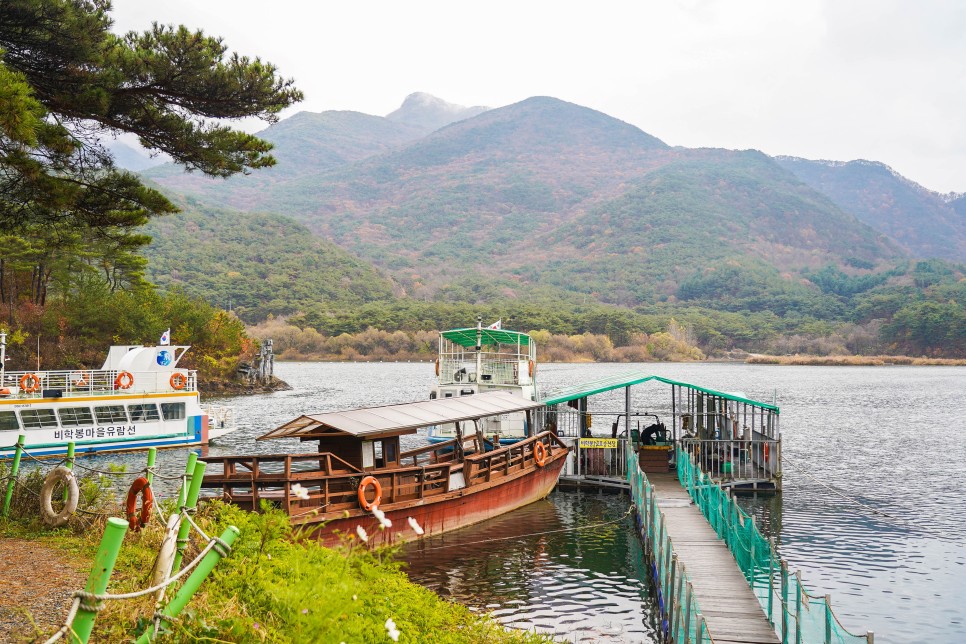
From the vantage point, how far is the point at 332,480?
64.7 feet

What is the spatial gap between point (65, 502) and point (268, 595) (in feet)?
22.0

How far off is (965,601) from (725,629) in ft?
31.0

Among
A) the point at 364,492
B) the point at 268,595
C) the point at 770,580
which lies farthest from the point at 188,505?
the point at 364,492

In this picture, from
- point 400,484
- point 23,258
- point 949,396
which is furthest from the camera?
point 949,396

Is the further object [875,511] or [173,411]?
[173,411]

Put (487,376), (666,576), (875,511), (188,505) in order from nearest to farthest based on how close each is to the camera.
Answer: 1. (188,505)
2. (666,576)
3. (875,511)
4. (487,376)

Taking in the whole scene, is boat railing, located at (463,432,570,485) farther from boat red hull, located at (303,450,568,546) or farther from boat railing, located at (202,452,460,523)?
boat railing, located at (202,452,460,523)

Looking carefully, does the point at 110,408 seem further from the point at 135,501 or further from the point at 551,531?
the point at 135,501

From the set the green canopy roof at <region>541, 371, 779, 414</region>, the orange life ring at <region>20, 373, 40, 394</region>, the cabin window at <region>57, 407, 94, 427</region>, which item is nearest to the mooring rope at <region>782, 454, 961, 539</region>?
the green canopy roof at <region>541, 371, 779, 414</region>

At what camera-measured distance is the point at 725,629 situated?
13.8m

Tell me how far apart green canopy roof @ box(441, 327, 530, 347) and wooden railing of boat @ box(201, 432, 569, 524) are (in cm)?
1222

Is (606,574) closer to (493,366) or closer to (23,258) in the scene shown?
(493,366)

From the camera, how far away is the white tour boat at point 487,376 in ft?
118

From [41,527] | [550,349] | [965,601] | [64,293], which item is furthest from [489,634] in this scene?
[550,349]
